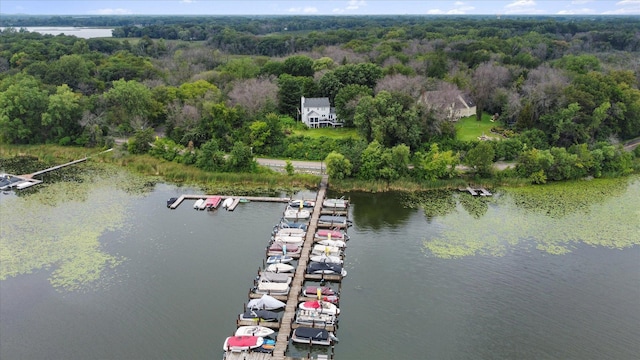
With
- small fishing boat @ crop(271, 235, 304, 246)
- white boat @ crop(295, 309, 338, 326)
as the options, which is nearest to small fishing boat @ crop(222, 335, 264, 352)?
white boat @ crop(295, 309, 338, 326)

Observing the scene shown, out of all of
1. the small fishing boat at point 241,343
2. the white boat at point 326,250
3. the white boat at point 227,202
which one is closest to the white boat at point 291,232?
the white boat at point 326,250

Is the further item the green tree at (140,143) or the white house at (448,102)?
the white house at (448,102)

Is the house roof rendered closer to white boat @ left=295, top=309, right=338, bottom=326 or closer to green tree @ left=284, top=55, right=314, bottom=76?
green tree @ left=284, top=55, right=314, bottom=76

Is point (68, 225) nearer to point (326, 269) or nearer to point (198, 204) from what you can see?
point (198, 204)

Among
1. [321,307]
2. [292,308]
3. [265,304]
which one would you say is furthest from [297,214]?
[321,307]

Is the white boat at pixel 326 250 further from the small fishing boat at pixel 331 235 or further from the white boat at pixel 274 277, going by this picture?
the white boat at pixel 274 277

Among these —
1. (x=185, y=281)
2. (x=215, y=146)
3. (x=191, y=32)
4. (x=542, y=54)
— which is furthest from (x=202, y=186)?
(x=191, y=32)
